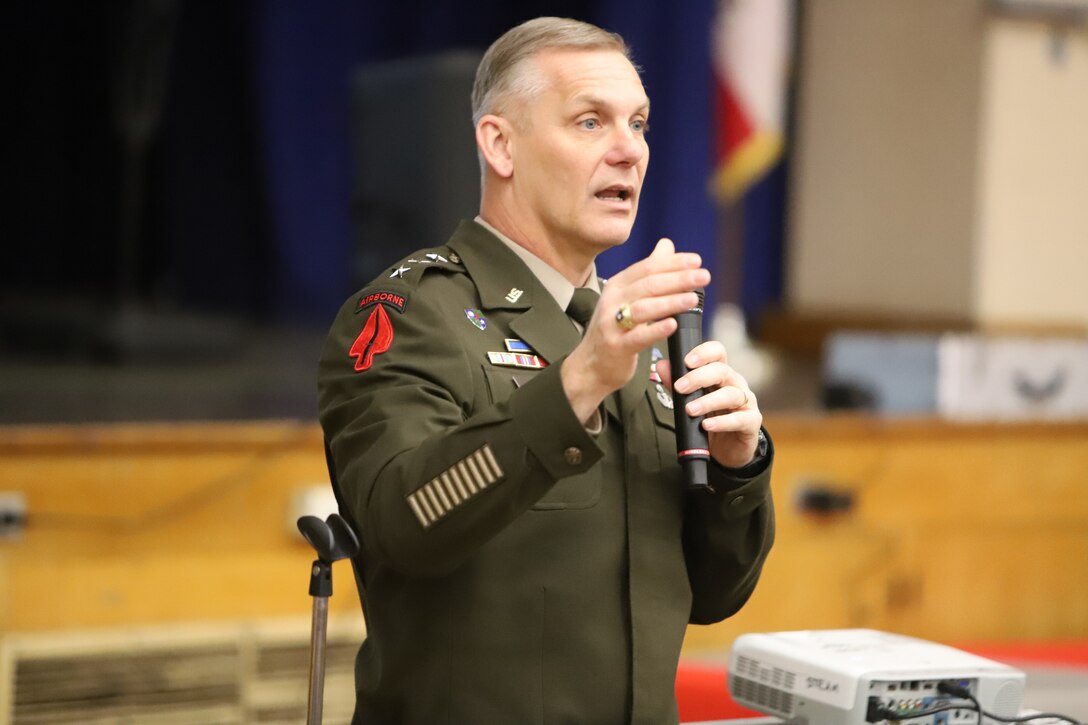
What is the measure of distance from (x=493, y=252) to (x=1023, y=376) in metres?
3.21

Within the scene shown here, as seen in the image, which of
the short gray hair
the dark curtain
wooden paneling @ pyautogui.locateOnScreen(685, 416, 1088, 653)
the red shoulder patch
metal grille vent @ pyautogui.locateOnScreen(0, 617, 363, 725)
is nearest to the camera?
the red shoulder patch

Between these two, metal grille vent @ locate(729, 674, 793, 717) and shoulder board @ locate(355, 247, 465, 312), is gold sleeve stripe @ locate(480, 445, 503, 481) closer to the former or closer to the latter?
shoulder board @ locate(355, 247, 465, 312)

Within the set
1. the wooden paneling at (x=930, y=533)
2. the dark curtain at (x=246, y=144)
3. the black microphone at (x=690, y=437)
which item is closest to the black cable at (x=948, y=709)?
the black microphone at (x=690, y=437)

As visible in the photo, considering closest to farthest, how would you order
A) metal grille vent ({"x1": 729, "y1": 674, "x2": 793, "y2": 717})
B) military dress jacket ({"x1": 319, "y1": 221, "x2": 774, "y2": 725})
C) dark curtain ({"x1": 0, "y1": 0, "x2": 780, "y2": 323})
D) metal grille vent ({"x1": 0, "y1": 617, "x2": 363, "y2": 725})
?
military dress jacket ({"x1": 319, "y1": 221, "x2": 774, "y2": 725}), metal grille vent ({"x1": 729, "y1": 674, "x2": 793, "y2": 717}), metal grille vent ({"x1": 0, "y1": 617, "x2": 363, "y2": 725}), dark curtain ({"x1": 0, "y1": 0, "x2": 780, "y2": 323})

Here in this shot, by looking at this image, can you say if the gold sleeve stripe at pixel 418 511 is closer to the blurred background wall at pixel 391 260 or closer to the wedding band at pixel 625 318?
the wedding band at pixel 625 318

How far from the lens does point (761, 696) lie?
5.86 ft

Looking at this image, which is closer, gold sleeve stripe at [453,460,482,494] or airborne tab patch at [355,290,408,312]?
gold sleeve stripe at [453,460,482,494]

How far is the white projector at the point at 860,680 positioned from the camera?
64.4 inches

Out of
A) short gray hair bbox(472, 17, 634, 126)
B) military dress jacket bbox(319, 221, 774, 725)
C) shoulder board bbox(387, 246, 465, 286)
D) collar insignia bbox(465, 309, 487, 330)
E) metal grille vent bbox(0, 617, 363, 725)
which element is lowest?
metal grille vent bbox(0, 617, 363, 725)

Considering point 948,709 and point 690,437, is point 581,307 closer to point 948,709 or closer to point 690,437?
point 690,437

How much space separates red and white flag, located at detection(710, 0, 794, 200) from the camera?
5531 mm

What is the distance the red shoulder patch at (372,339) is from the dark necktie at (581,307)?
0.76ft

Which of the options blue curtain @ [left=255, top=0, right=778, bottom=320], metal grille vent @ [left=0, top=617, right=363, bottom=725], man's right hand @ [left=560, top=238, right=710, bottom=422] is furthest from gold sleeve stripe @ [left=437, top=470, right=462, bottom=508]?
blue curtain @ [left=255, top=0, right=778, bottom=320]

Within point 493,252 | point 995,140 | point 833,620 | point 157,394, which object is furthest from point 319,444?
point 995,140
